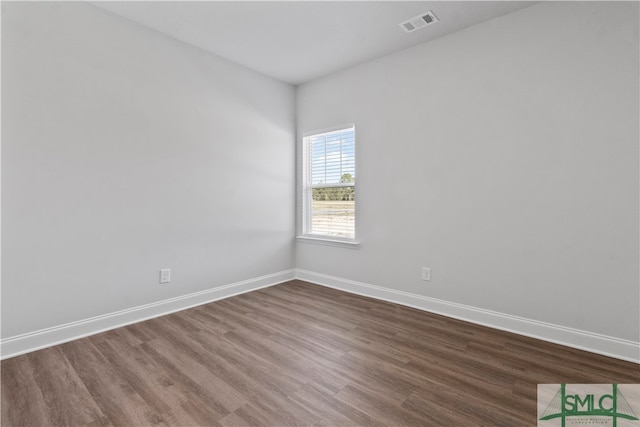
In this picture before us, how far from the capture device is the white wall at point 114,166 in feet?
7.25

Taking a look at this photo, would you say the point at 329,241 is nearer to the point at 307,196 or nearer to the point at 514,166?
the point at 307,196

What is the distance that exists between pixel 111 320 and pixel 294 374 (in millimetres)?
1750

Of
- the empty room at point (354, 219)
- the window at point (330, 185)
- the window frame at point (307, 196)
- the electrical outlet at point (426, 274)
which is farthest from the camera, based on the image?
the window frame at point (307, 196)

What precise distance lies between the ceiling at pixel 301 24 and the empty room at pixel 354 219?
0.02 meters

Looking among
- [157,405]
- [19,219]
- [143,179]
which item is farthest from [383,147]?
[19,219]

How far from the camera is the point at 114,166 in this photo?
8.63ft

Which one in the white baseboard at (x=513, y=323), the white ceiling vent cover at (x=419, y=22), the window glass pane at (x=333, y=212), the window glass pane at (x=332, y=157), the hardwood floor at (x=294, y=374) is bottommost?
the hardwood floor at (x=294, y=374)

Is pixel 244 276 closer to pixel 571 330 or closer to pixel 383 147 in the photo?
pixel 383 147

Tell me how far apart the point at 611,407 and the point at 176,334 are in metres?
2.85

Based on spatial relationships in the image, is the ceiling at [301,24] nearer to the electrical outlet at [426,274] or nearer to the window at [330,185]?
the window at [330,185]

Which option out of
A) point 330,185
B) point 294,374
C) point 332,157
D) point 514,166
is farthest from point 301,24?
point 294,374

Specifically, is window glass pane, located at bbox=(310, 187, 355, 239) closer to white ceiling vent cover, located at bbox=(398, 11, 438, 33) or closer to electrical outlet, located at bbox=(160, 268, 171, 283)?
white ceiling vent cover, located at bbox=(398, 11, 438, 33)

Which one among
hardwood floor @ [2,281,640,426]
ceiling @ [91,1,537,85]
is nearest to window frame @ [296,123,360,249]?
ceiling @ [91,1,537,85]

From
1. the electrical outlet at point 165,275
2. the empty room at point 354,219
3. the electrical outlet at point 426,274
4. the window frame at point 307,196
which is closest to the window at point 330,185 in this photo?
the window frame at point 307,196
